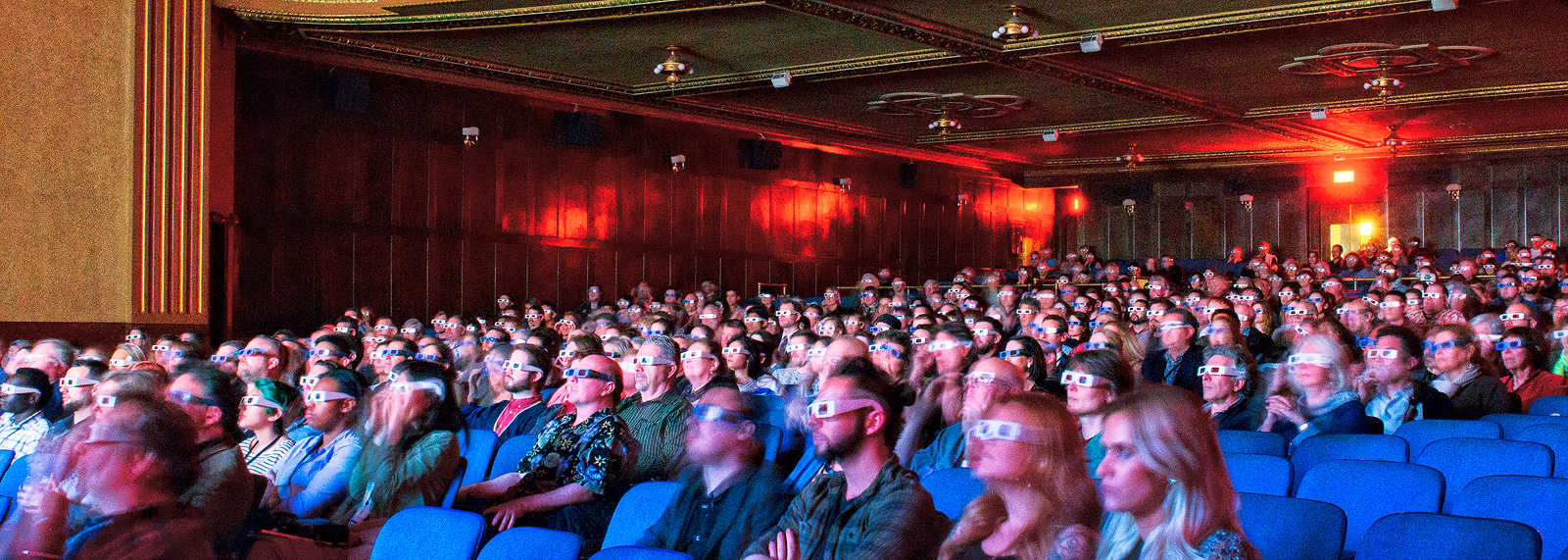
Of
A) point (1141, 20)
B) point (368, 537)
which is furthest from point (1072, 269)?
point (368, 537)

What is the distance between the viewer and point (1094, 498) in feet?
7.23

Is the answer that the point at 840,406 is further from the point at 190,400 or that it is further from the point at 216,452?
the point at 190,400

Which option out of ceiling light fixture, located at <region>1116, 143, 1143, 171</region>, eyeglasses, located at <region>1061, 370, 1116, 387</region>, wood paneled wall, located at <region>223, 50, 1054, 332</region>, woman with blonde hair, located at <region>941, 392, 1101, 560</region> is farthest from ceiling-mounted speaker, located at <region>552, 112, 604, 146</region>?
woman with blonde hair, located at <region>941, 392, 1101, 560</region>

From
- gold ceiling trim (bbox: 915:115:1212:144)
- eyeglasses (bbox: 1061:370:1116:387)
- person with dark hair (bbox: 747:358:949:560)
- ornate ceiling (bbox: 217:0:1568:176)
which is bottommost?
person with dark hair (bbox: 747:358:949:560)

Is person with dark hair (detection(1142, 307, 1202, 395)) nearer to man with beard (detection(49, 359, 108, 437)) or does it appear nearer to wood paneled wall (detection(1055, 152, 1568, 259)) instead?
man with beard (detection(49, 359, 108, 437))

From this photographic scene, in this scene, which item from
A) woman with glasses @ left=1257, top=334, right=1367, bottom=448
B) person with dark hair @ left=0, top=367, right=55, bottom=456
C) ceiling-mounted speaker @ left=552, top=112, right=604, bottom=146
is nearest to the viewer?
woman with glasses @ left=1257, top=334, right=1367, bottom=448

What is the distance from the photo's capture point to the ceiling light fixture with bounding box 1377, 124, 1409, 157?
1494cm

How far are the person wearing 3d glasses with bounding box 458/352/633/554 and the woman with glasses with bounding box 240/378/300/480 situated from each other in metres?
0.61

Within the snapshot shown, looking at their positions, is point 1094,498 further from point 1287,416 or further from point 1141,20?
point 1141,20

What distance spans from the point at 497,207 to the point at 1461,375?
34.9 feet

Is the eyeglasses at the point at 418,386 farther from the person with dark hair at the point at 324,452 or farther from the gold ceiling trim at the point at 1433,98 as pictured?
the gold ceiling trim at the point at 1433,98

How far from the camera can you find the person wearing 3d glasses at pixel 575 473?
3.54m

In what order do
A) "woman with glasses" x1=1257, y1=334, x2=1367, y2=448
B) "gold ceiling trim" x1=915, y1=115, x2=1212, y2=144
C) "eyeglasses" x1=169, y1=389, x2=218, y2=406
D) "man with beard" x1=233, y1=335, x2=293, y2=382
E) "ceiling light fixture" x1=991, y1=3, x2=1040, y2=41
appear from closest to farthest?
"eyeglasses" x1=169, y1=389, x2=218, y2=406 < "woman with glasses" x1=1257, y1=334, x2=1367, y2=448 < "man with beard" x1=233, y1=335, x2=293, y2=382 < "ceiling light fixture" x1=991, y1=3, x2=1040, y2=41 < "gold ceiling trim" x1=915, y1=115, x2=1212, y2=144

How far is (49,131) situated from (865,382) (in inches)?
368
